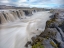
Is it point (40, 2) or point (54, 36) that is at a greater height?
point (40, 2)

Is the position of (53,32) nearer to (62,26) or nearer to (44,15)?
(62,26)

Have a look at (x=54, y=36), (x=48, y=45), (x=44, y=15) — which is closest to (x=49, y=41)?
(x=48, y=45)

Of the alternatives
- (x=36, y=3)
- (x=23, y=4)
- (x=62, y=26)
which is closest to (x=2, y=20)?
(x=23, y=4)

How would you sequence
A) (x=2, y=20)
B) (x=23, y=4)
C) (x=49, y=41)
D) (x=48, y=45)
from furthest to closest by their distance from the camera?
(x=2, y=20) < (x=23, y=4) < (x=49, y=41) < (x=48, y=45)

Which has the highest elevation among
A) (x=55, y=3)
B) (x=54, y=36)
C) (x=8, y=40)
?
(x=55, y=3)

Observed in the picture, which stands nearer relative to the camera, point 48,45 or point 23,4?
point 48,45

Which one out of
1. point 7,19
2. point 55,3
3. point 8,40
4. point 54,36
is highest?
point 55,3

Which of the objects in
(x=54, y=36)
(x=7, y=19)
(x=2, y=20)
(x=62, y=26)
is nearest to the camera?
(x=54, y=36)

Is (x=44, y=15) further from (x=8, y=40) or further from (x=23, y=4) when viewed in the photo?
(x=8, y=40)

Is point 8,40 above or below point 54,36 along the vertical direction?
below
